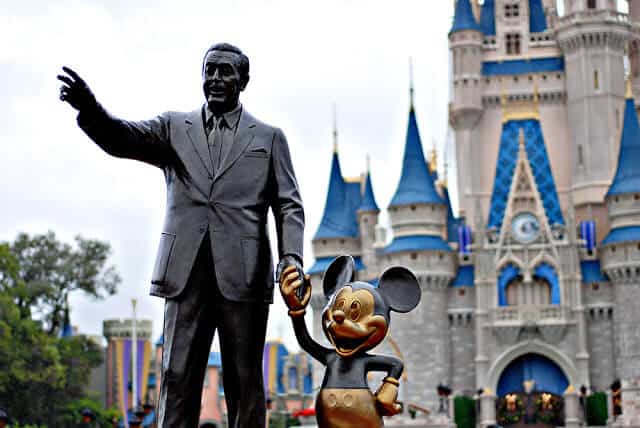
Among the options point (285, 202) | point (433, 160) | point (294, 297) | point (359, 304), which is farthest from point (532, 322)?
point (294, 297)

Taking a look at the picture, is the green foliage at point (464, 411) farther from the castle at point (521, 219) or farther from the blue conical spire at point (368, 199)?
the blue conical spire at point (368, 199)

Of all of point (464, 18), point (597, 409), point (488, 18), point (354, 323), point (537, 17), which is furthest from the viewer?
point (488, 18)

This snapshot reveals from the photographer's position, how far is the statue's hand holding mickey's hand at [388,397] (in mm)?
6574

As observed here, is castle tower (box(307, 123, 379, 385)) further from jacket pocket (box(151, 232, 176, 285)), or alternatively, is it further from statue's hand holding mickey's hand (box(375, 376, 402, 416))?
jacket pocket (box(151, 232, 176, 285))

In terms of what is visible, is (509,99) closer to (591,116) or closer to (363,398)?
(591,116)

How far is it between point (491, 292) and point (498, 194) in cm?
454

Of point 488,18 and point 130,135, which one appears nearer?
point 130,135

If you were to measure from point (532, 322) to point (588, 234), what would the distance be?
542cm

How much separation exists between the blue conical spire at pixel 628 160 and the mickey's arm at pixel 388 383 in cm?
4796

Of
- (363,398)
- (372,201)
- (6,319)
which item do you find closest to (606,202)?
(372,201)

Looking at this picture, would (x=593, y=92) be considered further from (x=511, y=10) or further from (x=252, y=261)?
(x=252, y=261)

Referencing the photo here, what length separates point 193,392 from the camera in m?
6.24

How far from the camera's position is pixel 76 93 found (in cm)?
595

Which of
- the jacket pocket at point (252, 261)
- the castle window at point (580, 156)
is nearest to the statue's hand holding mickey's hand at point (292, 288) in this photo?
the jacket pocket at point (252, 261)
